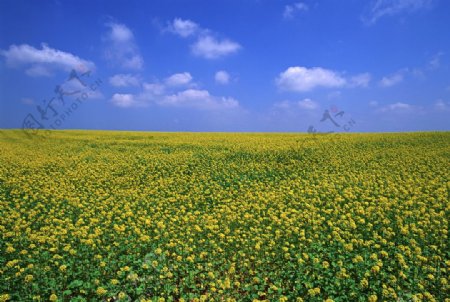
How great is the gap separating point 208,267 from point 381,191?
7.14m

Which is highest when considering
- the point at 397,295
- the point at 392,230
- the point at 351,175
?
the point at 351,175

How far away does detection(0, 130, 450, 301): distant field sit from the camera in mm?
5527

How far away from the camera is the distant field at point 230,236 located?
553 cm

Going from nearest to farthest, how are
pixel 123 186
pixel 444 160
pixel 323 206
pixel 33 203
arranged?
pixel 323 206 < pixel 33 203 < pixel 123 186 < pixel 444 160

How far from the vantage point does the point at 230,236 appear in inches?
294

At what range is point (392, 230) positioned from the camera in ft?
25.0

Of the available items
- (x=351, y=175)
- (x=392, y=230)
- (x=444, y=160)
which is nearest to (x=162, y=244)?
(x=392, y=230)

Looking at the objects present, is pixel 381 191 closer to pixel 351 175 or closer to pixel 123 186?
pixel 351 175

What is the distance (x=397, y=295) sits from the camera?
537cm

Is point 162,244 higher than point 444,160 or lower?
lower

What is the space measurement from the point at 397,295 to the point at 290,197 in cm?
517

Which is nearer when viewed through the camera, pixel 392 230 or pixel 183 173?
pixel 392 230

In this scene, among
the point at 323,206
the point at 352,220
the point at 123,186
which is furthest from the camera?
the point at 123,186

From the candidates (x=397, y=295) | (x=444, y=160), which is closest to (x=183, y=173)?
(x=397, y=295)
